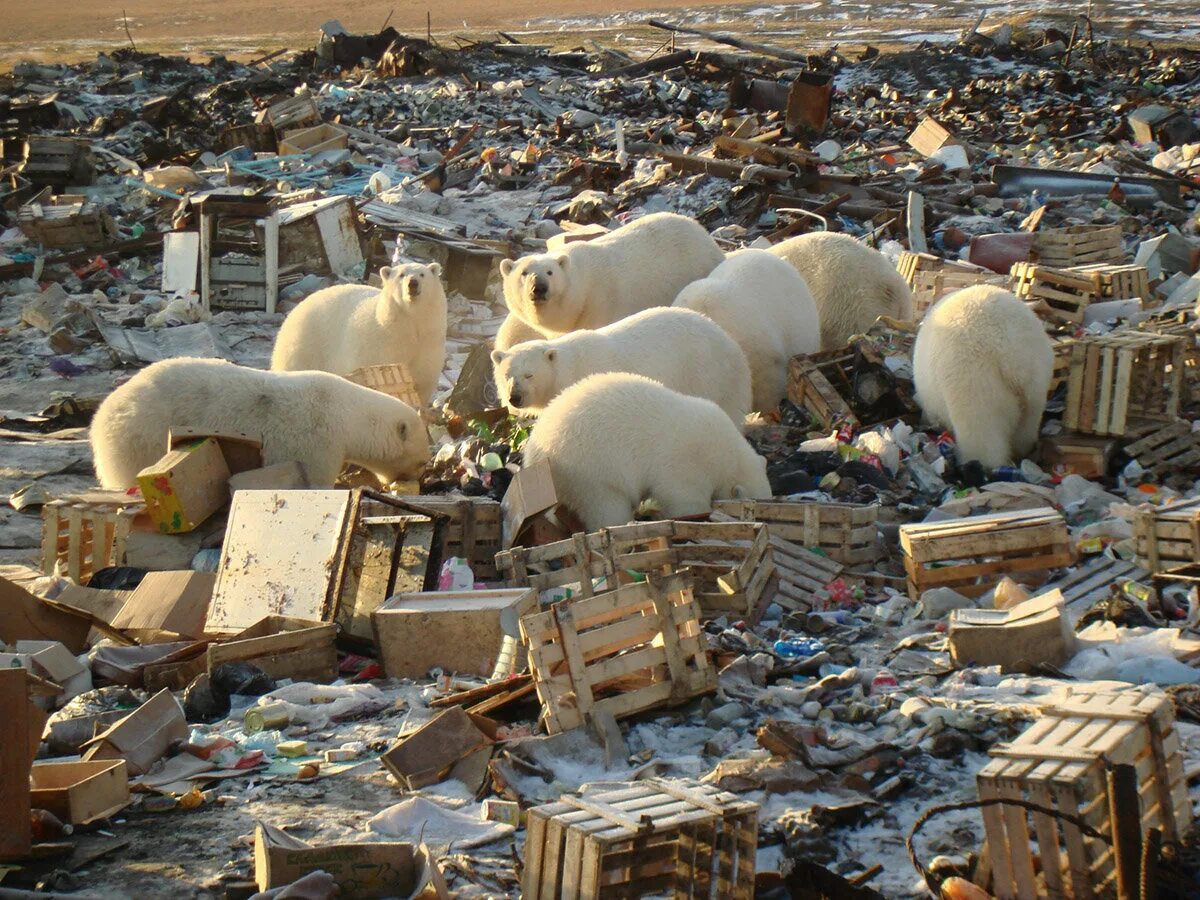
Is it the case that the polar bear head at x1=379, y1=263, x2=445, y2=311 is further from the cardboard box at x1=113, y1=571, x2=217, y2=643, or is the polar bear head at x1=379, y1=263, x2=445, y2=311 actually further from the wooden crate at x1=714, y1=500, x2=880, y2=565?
the wooden crate at x1=714, y1=500, x2=880, y2=565

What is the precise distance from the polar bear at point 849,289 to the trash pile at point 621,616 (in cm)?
45

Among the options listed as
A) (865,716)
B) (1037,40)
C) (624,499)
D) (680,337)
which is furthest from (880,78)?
(865,716)

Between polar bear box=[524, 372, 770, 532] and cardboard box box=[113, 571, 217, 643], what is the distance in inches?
67.5

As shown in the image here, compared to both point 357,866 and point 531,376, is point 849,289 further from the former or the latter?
point 357,866

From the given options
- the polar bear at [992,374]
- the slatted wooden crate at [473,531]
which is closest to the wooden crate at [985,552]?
the polar bear at [992,374]

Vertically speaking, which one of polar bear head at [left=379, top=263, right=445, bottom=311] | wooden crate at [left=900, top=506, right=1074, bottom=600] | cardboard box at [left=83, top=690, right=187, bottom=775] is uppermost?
polar bear head at [left=379, top=263, right=445, bottom=311]

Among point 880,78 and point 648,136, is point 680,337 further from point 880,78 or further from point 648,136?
point 880,78

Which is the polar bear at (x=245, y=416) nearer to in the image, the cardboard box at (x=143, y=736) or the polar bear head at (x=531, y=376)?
the polar bear head at (x=531, y=376)

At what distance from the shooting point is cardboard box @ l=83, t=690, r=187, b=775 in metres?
4.85

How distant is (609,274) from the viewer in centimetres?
1036

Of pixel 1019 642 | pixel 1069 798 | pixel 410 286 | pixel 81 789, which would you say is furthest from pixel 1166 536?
pixel 410 286

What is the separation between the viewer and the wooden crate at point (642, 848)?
3439 millimetres

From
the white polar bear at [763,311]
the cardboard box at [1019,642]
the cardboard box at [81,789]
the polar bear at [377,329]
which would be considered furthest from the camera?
the polar bear at [377,329]

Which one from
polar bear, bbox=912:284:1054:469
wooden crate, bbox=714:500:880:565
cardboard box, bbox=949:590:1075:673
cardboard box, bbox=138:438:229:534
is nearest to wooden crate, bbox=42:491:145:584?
cardboard box, bbox=138:438:229:534
